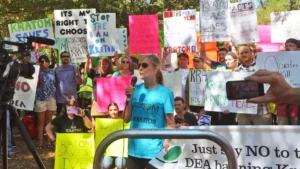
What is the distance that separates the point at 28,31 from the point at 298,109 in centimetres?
540

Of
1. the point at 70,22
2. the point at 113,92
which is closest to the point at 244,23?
the point at 113,92

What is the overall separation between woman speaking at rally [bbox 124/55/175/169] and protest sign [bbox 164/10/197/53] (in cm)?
→ 382

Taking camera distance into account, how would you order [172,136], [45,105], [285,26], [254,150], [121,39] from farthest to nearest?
[121,39], [45,105], [285,26], [254,150], [172,136]

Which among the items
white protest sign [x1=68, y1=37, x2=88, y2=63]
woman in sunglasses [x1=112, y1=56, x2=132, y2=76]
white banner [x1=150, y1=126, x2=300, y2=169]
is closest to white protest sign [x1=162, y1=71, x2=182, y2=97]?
woman in sunglasses [x1=112, y1=56, x2=132, y2=76]

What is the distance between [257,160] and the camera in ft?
8.84

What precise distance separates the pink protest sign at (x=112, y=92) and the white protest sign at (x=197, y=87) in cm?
101

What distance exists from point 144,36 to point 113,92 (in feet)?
5.68

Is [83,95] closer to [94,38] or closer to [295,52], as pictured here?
[94,38]

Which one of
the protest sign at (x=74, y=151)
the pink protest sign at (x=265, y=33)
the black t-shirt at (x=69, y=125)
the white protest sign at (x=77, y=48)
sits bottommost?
the protest sign at (x=74, y=151)

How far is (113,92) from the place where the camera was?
6.47 meters

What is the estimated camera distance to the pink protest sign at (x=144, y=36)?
7.80 metres

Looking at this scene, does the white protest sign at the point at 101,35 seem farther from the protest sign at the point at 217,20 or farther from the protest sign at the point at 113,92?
the protest sign at the point at 217,20

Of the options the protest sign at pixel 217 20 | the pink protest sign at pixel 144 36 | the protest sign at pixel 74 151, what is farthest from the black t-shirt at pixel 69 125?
the protest sign at pixel 217 20

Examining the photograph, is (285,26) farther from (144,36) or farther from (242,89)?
(242,89)
